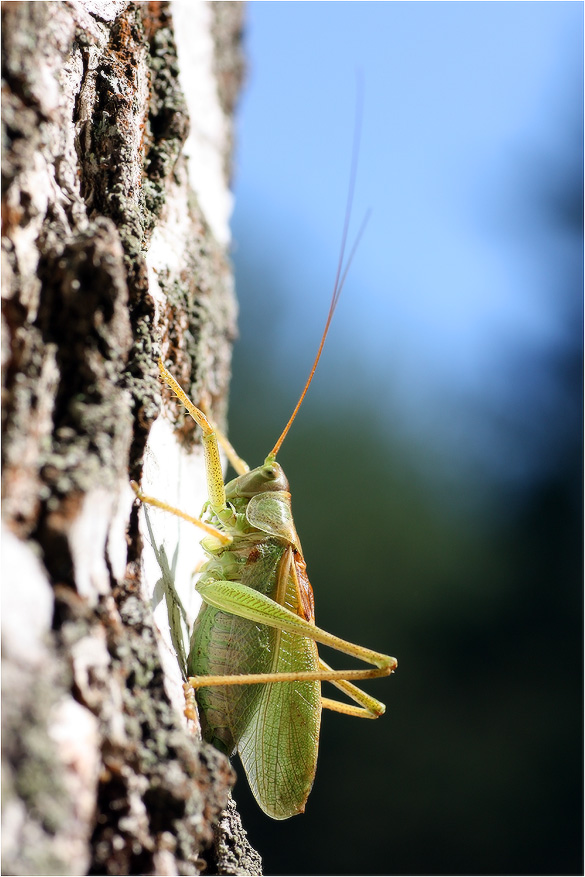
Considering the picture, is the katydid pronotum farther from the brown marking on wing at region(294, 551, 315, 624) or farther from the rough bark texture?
the rough bark texture

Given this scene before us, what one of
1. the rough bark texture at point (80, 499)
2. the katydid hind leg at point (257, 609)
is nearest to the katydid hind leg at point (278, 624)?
the katydid hind leg at point (257, 609)

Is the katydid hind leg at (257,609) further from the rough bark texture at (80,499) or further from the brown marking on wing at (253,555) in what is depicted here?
the rough bark texture at (80,499)

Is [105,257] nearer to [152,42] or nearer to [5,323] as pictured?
[5,323]

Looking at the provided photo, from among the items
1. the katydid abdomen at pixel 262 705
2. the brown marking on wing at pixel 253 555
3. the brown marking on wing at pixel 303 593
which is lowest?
the katydid abdomen at pixel 262 705

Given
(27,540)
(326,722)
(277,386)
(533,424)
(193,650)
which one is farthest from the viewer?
(277,386)

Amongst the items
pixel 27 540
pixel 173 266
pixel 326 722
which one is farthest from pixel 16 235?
pixel 326 722
